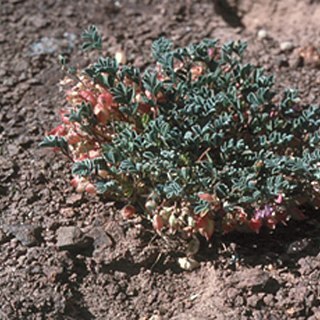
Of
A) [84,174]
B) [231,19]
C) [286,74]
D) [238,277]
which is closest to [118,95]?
[84,174]

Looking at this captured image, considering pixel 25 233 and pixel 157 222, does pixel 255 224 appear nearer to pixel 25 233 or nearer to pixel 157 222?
pixel 157 222

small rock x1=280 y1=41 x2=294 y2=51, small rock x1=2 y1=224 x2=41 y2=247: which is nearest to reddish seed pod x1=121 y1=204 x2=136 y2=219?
small rock x1=2 y1=224 x2=41 y2=247

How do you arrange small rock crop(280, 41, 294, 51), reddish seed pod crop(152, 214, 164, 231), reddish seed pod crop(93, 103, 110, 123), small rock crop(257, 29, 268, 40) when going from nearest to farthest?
reddish seed pod crop(152, 214, 164, 231), reddish seed pod crop(93, 103, 110, 123), small rock crop(280, 41, 294, 51), small rock crop(257, 29, 268, 40)

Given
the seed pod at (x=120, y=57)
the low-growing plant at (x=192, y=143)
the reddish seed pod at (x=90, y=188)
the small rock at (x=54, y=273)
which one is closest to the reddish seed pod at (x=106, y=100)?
the low-growing plant at (x=192, y=143)

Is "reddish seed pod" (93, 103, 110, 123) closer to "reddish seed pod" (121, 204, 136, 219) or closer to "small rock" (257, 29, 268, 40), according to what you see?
"reddish seed pod" (121, 204, 136, 219)

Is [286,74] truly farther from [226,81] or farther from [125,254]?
[125,254]

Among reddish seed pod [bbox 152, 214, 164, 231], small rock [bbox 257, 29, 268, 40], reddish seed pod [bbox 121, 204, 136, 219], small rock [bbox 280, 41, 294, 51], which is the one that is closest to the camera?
reddish seed pod [bbox 152, 214, 164, 231]

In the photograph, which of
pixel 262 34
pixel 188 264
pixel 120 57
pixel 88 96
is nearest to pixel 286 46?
pixel 262 34

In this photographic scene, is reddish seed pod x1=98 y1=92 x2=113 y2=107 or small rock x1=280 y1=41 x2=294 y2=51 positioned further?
small rock x1=280 y1=41 x2=294 y2=51
